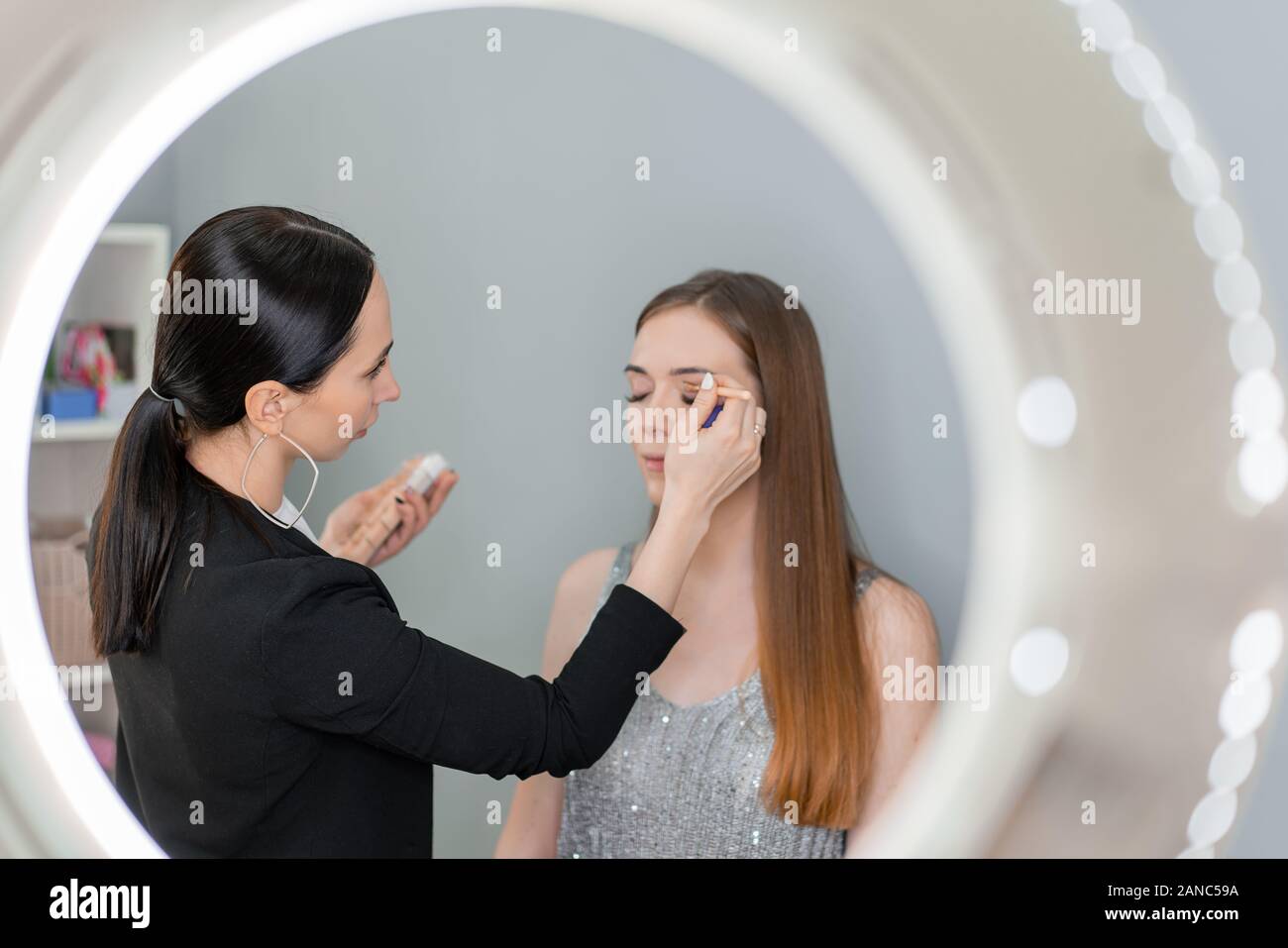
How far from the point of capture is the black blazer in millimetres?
917

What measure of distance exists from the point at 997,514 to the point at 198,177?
1727mm

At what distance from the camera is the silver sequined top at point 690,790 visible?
1.27 meters

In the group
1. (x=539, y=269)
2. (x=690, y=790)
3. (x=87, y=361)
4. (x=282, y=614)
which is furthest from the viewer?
(x=87, y=361)

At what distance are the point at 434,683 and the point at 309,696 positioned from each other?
10cm

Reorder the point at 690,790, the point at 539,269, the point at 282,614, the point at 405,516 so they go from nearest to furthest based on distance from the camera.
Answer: the point at 282,614, the point at 690,790, the point at 405,516, the point at 539,269

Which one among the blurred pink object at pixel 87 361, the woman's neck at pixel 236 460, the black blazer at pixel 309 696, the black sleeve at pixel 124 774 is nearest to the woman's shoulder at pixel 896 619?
the black blazer at pixel 309 696

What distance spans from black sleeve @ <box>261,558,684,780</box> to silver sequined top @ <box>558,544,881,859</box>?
1.10 ft

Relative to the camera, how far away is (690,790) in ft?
4.25

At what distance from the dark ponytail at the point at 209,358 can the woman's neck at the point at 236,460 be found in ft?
0.04

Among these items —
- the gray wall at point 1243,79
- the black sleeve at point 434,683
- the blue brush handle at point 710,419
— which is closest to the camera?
the black sleeve at point 434,683

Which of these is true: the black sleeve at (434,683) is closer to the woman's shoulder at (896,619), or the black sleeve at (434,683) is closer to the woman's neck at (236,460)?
the woman's neck at (236,460)

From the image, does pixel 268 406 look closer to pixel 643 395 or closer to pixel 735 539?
pixel 643 395

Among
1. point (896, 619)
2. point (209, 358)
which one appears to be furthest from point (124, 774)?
point (896, 619)
